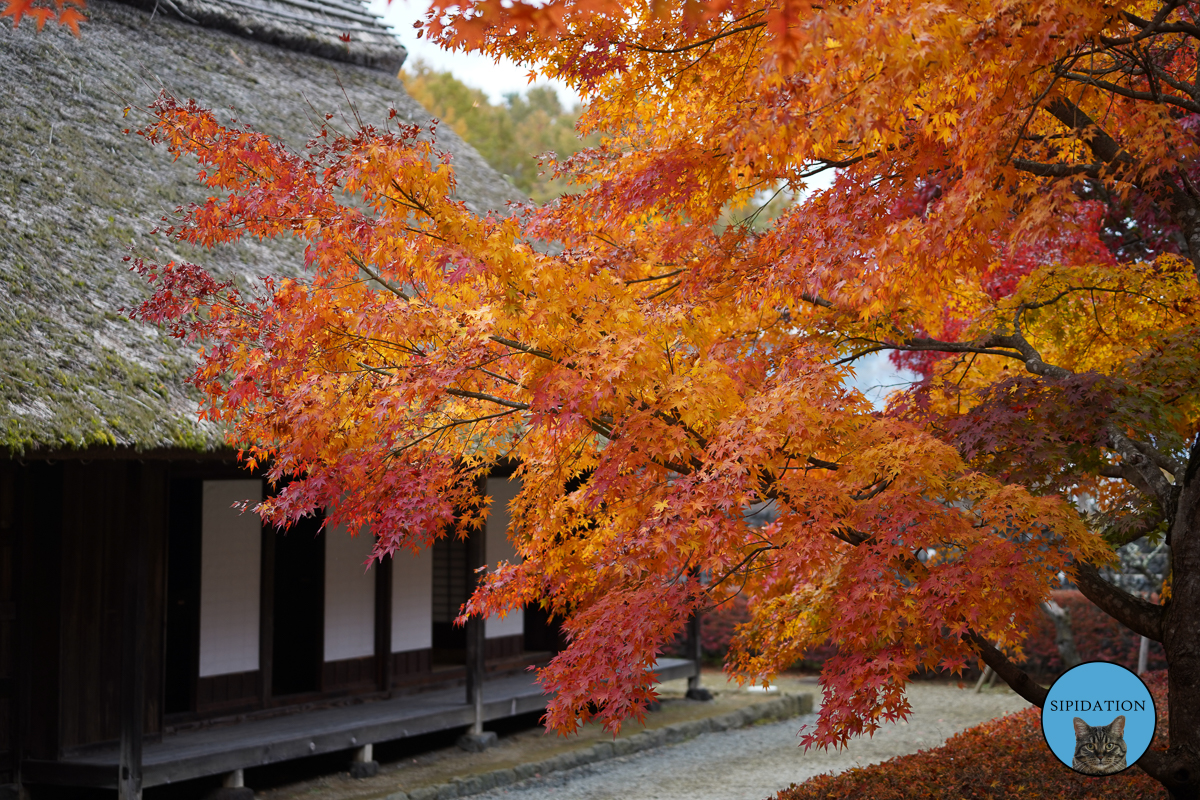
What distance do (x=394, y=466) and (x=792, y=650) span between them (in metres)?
2.52

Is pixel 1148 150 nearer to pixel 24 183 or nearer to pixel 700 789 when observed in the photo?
pixel 700 789

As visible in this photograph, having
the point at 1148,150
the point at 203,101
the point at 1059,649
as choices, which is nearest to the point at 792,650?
the point at 1148,150

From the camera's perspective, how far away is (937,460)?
4.29 m

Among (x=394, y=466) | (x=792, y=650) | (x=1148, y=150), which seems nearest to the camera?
(x=1148, y=150)

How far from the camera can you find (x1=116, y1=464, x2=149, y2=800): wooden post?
6699 mm

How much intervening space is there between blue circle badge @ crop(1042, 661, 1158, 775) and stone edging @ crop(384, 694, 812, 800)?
506 centimetres

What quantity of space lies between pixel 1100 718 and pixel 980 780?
191 cm

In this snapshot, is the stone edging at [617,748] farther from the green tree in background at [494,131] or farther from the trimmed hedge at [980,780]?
the green tree in background at [494,131]

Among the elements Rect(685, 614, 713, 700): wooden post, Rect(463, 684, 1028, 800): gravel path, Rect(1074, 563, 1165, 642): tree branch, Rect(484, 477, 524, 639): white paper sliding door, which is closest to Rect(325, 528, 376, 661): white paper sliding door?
Rect(484, 477, 524, 639): white paper sliding door

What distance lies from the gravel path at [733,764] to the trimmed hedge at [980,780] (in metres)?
2.11

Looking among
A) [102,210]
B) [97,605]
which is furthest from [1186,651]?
[102,210]

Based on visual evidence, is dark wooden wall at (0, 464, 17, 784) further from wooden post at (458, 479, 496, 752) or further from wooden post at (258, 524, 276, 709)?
wooden post at (458, 479, 496, 752)

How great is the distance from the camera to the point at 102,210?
779cm

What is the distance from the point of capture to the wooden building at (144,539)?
255 inches
